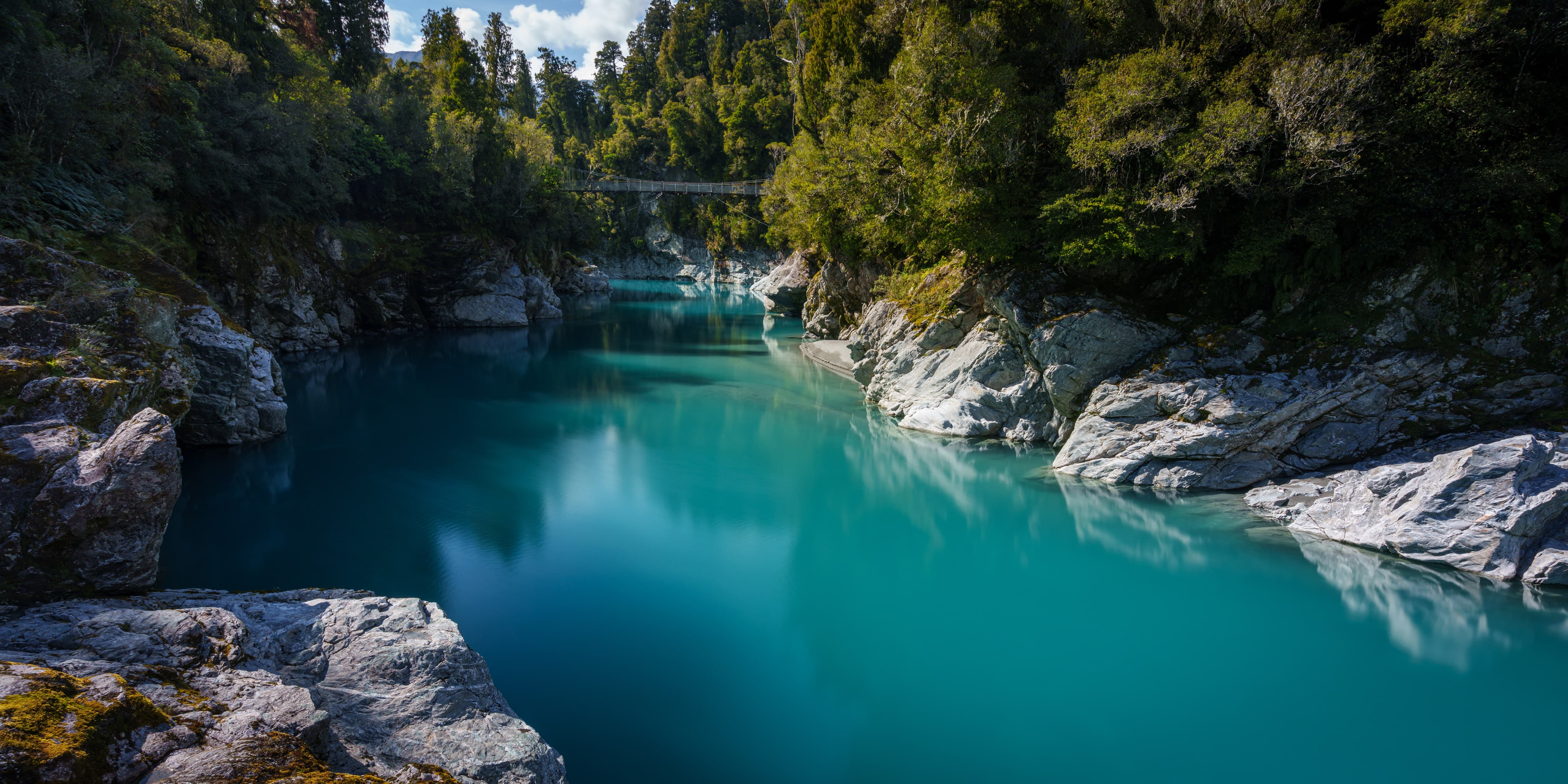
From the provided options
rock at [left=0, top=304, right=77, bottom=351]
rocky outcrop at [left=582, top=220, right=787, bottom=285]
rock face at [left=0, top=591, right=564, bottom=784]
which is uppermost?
rocky outcrop at [left=582, top=220, right=787, bottom=285]

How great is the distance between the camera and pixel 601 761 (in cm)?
704

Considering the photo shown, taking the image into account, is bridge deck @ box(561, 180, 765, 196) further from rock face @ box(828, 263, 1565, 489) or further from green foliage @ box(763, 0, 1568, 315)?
rock face @ box(828, 263, 1565, 489)

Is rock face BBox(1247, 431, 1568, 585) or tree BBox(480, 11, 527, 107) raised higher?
tree BBox(480, 11, 527, 107)

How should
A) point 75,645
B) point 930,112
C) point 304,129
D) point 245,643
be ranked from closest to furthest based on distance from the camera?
1. point 75,645
2. point 245,643
3. point 930,112
4. point 304,129

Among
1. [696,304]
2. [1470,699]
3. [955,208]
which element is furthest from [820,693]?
A: [696,304]

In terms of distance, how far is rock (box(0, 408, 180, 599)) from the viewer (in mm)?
6180

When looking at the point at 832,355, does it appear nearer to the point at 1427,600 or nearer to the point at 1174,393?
the point at 1174,393

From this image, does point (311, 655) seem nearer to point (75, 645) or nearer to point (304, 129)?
point (75, 645)

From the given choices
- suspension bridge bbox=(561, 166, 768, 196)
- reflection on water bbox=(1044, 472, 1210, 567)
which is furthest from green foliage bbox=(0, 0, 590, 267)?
reflection on water bbox=(1044, 472, 1210, 567)

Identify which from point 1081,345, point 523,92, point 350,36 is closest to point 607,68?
point 523,92

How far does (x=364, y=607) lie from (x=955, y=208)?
1498cm

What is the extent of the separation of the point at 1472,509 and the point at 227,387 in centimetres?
2368

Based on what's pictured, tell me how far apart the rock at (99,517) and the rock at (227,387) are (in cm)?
783

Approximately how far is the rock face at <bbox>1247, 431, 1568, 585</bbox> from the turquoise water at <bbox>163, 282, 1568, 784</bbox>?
0.38 metres
